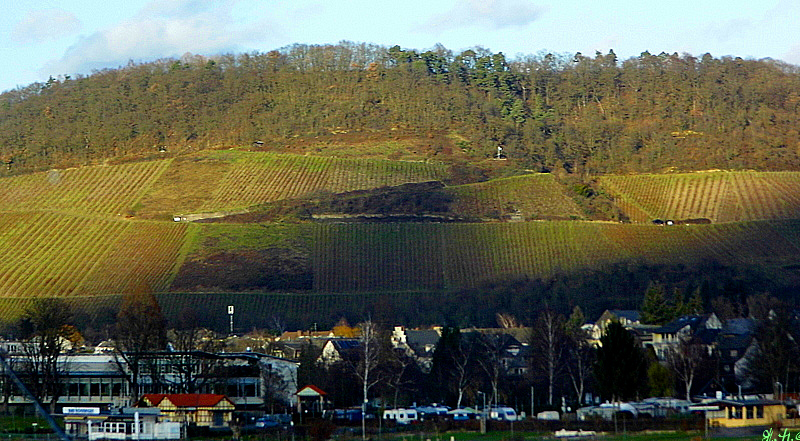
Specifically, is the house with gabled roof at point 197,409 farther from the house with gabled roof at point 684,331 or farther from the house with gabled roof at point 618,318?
the house with gabled roof at point 618,318

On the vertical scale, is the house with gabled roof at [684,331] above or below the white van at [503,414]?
above

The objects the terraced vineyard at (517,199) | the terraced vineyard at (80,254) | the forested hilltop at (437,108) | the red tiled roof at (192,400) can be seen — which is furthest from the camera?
the forested hilltop at (437,108)

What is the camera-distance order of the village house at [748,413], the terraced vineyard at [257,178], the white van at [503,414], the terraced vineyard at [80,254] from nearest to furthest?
the village house at [748,413] < the white van at [503,414] < the terraced vineyard at [80,254] < the terraced vineyard at [257,178]

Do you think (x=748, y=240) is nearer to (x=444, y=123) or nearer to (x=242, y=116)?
(x=444, y=123)

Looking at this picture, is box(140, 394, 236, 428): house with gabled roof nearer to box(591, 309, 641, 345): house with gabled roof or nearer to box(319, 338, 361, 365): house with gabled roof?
box(319, 338, 361, 365): house with gabled roof

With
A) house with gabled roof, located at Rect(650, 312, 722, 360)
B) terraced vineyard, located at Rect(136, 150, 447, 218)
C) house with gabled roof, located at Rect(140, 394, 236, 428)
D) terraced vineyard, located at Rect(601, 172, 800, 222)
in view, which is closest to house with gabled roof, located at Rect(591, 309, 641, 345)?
house with gabled roof, located at Rect(650, 312, 722, 360)

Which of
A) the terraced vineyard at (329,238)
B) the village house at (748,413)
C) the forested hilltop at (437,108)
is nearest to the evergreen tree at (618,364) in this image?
the village house at (748,413)

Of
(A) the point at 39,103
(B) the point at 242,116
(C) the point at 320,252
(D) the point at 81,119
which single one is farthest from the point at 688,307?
(A) the point at 39,103

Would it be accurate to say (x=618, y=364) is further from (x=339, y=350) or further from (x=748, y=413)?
(x=339, y=350)
